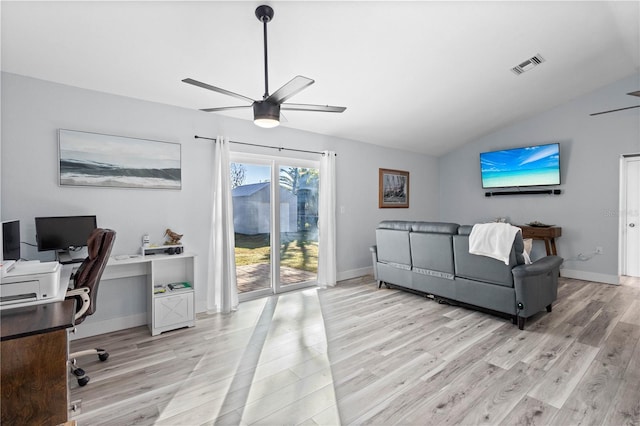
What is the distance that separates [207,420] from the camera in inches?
72.0

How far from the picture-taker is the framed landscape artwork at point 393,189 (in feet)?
19.2

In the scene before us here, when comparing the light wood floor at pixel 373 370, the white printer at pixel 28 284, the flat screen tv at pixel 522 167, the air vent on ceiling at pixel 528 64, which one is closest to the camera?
the white printer at pixel 28 284

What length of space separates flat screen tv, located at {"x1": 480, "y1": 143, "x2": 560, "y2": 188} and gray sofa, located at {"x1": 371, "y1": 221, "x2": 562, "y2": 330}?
2689mm

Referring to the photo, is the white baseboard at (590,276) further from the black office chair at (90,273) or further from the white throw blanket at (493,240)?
the black office chair at (90,273)

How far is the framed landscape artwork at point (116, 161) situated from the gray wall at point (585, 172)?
6274 millimetres

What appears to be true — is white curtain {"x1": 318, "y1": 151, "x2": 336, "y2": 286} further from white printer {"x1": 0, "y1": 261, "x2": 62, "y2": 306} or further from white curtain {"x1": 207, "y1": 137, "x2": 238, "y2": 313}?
white printer {"x1": 0, "y1": 261, "x2": 62, "y2": 306}

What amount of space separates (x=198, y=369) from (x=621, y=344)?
3.79m

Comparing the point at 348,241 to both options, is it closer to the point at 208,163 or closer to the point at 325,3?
the point at 208,163

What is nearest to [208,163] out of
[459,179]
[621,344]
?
[621,344]

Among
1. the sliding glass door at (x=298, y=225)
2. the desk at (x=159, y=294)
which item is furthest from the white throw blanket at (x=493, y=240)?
the desk at (x=159, y=294)

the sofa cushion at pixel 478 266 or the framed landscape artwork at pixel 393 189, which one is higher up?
the framed landscape artwork at pixel 393 189

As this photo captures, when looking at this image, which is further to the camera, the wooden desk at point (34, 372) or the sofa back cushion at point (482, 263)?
the sofa back cushion at point (482, 263)

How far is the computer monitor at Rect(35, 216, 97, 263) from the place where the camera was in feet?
8.56

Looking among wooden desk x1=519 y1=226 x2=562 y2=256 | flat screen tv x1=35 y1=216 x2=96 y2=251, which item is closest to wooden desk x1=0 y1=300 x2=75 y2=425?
flat screen tv x1=35 y1=216 x2=96 y2=251
